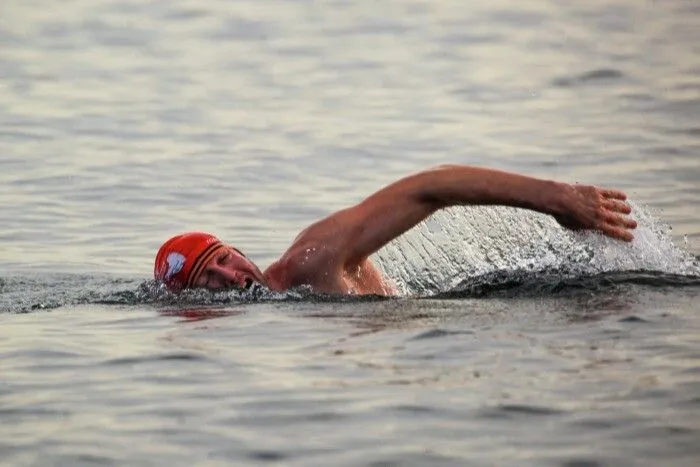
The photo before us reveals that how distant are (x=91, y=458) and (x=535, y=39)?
54.0 ft

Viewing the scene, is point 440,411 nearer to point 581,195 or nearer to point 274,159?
point 581,195

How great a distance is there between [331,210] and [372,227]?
453 cm

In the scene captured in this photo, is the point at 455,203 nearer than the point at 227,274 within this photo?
Yes

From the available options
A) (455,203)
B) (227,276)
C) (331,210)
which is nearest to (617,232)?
(455,203)

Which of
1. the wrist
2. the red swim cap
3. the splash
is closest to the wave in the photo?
the splash

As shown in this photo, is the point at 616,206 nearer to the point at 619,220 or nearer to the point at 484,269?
the point at 619,220

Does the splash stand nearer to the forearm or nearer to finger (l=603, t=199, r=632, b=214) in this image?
finger (l=603, t=199, r=632, b=214)

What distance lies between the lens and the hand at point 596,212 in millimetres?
9727

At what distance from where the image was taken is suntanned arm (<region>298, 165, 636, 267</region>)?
384 inches

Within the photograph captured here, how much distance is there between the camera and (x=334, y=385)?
325 inches

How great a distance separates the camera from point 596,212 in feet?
32.0

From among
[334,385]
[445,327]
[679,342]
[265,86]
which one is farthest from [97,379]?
[265,86]

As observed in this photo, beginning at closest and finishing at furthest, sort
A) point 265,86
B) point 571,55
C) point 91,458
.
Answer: point 91,458
point 265,86
point 571,55

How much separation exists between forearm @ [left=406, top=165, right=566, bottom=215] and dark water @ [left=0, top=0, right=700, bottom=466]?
1.50 feet
